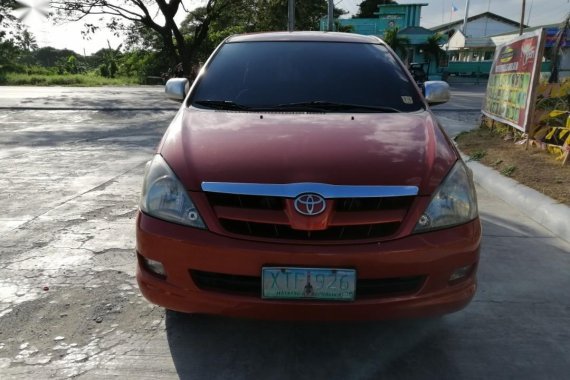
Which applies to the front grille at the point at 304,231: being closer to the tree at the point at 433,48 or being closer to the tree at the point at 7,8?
the tree at the point at 7,8

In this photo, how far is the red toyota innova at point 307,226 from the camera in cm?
210

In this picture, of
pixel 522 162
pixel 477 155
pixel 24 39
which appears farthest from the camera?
pixel 24 39

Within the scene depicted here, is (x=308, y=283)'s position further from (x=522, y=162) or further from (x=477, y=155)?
(x=477, y=155)

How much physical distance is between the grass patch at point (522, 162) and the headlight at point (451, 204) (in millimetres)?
2645

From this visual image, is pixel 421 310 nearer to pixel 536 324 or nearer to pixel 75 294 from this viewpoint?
pixel 536 324

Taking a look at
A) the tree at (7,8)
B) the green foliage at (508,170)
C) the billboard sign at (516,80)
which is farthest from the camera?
the tree at (7,8)

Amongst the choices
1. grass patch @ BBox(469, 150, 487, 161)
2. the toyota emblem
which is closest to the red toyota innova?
the toyota emblem

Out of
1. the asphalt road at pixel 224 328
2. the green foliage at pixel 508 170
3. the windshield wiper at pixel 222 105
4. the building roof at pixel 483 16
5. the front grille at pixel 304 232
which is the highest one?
the building roof at pixel 483 16

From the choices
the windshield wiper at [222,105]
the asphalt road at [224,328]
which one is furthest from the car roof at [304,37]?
the asphalt road at [224,328]

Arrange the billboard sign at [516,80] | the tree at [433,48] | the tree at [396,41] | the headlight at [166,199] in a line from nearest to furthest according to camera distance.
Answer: the headlight at [166,199] → the billboard sign at [516,80] → the tree at [396,41] → the tree at [433,48]

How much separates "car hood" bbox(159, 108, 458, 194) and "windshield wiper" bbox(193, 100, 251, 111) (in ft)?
0.38

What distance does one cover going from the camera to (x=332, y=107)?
3.03m

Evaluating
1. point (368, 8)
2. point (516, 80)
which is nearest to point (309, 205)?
point (516, 80)

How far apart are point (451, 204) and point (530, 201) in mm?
2923
